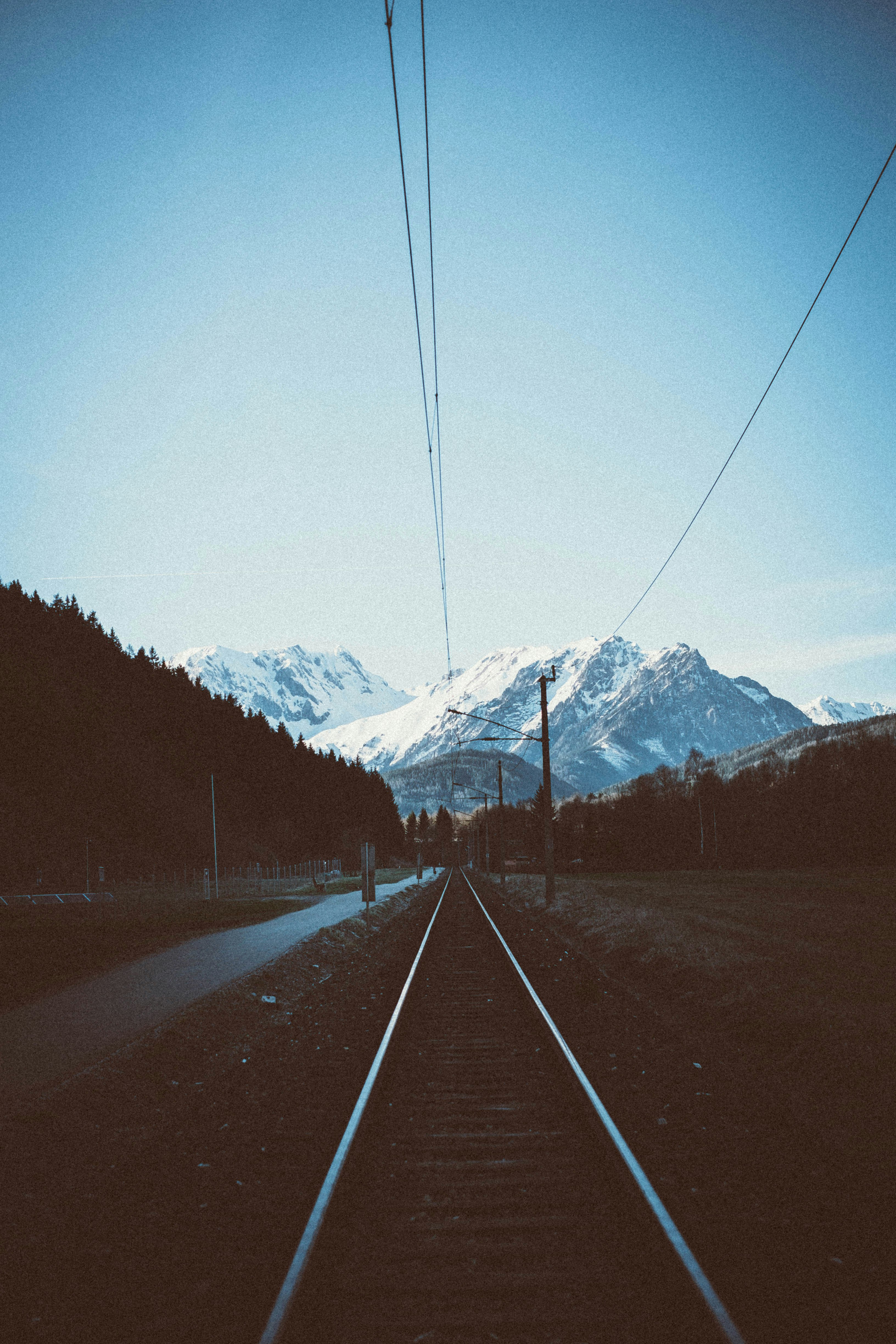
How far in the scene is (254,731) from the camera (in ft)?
320

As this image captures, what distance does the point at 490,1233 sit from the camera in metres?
4.63

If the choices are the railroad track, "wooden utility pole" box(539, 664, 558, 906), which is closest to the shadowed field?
the railroad track

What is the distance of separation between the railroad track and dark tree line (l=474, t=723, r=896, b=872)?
94.7 m

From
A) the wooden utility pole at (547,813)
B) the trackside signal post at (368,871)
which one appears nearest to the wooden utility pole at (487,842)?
the trackside signal post at (368,871)

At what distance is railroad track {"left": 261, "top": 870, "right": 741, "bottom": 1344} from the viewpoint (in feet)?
12.2

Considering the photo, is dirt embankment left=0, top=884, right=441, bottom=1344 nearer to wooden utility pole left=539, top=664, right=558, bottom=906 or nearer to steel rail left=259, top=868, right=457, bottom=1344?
steel rail left=259, top=868, right=457, bottom=1344

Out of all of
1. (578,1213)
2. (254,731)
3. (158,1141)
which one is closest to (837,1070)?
(578,1213)

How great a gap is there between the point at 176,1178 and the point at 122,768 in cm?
6260

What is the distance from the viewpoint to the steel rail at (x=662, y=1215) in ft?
11.4

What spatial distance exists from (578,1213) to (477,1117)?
2105 mm

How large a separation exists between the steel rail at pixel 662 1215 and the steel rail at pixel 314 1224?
73.3 inches

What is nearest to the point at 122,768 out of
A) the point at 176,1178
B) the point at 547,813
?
the point at 547,813

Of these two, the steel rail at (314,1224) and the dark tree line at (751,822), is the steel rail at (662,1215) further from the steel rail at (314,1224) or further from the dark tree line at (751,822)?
the dark tree line at (751,822)

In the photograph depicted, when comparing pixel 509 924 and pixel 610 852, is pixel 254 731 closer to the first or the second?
pixel 610 852
